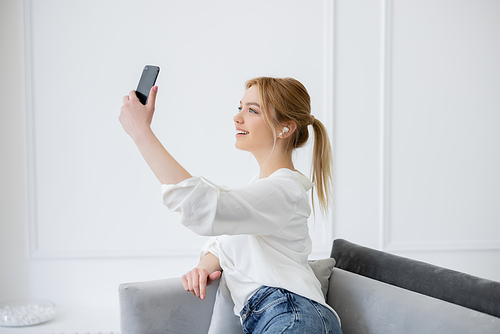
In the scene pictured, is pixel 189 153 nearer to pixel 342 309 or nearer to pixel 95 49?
pixel 95 49

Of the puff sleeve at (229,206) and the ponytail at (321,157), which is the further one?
the ponytail at (321,157)

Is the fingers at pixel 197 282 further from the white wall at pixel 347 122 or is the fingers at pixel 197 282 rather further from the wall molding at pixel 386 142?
the wall molding at pixel 386 142

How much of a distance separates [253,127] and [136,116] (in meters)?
0.43

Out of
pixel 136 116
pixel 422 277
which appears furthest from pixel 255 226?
pixel 422 277

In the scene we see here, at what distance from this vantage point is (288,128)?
133cm

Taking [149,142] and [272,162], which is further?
[272,162]

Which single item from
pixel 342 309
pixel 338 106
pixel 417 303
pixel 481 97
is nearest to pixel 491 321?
pixel 417 303

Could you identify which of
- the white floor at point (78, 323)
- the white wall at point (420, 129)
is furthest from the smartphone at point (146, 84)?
the white wall at point (420, 129)

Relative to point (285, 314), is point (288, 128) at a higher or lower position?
higher

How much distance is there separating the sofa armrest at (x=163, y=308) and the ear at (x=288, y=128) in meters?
0.55

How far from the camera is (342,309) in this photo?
1.39 metres

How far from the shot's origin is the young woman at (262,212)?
91cm

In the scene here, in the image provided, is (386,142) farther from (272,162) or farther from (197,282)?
(197,282)

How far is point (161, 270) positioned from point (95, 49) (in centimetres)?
143
